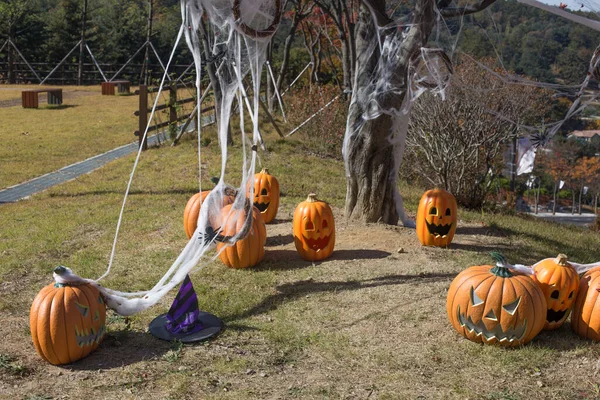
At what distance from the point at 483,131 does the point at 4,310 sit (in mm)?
8833

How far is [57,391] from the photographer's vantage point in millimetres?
4555

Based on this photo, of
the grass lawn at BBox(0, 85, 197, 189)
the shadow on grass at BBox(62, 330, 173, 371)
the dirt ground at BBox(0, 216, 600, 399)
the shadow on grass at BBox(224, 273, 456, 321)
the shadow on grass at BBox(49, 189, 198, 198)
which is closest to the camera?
the dirt ground at BBox(0, 216, 600, 399)

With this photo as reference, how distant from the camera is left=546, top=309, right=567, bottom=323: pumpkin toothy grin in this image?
5379 millimetres

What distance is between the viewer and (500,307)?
503 centimetres

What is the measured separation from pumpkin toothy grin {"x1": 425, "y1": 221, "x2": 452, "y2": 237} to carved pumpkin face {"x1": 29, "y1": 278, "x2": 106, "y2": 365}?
4.09 metres

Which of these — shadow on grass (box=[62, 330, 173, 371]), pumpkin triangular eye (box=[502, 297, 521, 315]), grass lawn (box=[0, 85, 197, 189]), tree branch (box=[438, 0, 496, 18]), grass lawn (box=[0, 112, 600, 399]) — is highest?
tree branch (box=[438, 0, 496, 18])

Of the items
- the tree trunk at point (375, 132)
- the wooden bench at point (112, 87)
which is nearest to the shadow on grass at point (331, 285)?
the tree trunk at point (375, 132)

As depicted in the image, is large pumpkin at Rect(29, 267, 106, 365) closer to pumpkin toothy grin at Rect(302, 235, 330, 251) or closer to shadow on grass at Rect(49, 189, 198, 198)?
pumpkin toothy grin at Rect(302, 235, 330, 251)

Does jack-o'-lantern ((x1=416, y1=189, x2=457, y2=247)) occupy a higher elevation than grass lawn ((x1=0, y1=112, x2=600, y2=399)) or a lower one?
higher

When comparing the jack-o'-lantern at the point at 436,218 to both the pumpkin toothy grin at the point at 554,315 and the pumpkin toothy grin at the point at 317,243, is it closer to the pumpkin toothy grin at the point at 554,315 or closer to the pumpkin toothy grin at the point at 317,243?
the pumpkin toothy grin at the point at 317,243

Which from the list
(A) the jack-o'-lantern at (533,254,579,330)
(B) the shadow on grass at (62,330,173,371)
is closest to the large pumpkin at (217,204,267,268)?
(B) the shadow on grass at (62,330,173,371)

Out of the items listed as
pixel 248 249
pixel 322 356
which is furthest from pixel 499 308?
pixel 248 249

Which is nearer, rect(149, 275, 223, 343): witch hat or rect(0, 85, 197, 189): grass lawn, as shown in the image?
rect(149, 275, 223, 343): witch hat

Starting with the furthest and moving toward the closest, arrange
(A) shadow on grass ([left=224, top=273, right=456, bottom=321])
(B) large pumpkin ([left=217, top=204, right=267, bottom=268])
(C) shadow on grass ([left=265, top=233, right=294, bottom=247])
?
(C) shadow on grass ([left=265, top=233, right=294, bottom=247]), (B) large pumpkin ([left=217, top=204, right=267, bottom=268]), (A) shadow on grass ([left=224, top=273, right=456, bottom=321])
